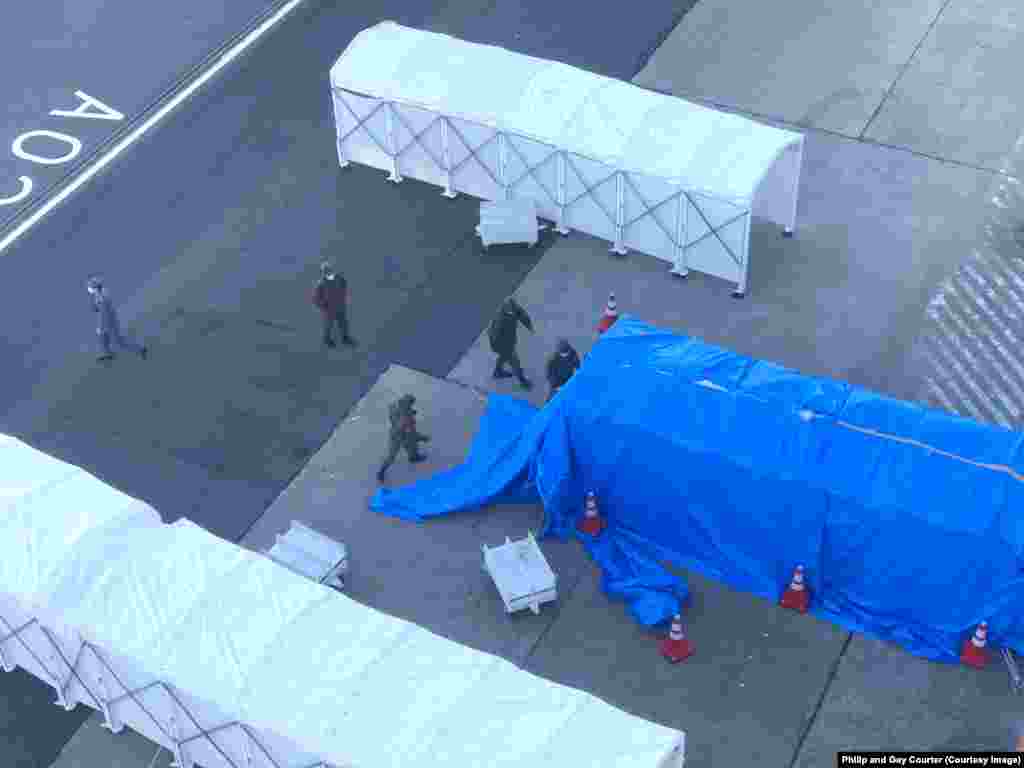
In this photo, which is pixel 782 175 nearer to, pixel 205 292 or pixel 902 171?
pixel 902 171

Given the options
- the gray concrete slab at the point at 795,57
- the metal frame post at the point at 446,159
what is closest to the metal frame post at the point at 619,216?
the metal frame post at the point at 446,159

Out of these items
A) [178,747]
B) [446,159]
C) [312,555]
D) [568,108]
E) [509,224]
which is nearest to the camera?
[178,747]

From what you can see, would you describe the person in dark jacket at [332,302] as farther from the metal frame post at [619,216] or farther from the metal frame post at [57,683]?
the metal frame post at [57,683]

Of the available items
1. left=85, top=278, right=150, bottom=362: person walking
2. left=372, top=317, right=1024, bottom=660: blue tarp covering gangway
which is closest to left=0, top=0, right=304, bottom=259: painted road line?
left=85, top=278, right=150, bottom=362: person walking

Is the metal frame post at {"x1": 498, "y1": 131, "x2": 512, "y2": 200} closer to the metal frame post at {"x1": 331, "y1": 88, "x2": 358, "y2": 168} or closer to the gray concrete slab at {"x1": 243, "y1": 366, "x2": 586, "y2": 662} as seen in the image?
the metal frame post at {"x1": 331, "y1": 88, "x2": 358, "y2": 168}

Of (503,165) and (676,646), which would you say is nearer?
(676,646)

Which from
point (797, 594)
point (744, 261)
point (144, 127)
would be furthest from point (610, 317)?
point (144, 127)

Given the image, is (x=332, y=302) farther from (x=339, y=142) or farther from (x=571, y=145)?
(x=339, y=142)
